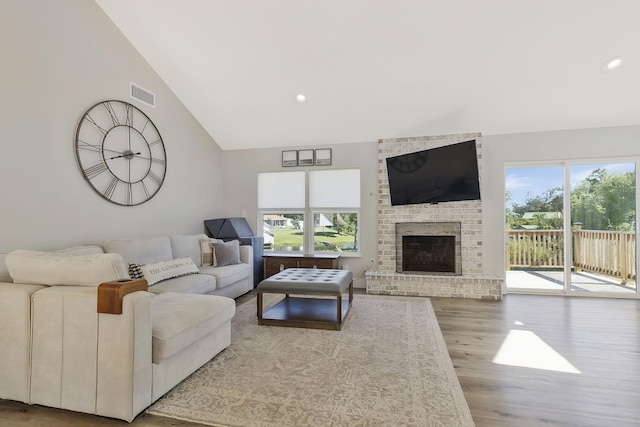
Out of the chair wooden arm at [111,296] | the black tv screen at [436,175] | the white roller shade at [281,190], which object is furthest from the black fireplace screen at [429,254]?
the chair wooden arm at [111,296]

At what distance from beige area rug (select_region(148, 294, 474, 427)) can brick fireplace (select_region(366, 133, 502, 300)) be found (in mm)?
1443

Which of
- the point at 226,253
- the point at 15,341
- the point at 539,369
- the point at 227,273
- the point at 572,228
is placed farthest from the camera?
the point at 572,228

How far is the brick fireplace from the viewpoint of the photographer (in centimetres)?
446

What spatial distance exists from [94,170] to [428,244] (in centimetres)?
436

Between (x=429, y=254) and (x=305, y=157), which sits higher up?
(x=305, y=157)

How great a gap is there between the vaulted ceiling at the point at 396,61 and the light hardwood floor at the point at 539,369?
2.57 m

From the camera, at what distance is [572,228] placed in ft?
14.7

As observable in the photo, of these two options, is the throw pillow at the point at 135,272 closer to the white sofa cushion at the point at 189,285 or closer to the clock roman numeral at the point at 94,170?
the white sofa cushion at the point at 189,285

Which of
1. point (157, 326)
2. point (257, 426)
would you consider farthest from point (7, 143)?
point (257, 426)

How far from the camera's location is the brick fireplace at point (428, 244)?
446 cm

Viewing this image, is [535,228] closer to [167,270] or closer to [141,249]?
[167,270]

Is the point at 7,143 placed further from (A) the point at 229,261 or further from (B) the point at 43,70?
(A) the point at 229,261

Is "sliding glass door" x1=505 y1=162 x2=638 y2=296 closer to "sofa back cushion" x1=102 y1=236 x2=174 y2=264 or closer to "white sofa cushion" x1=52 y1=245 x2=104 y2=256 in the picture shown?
"sofa back cushion" x1=102 y1=236 x2=174 y2=264

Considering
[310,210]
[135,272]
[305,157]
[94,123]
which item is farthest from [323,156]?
[135,272]
